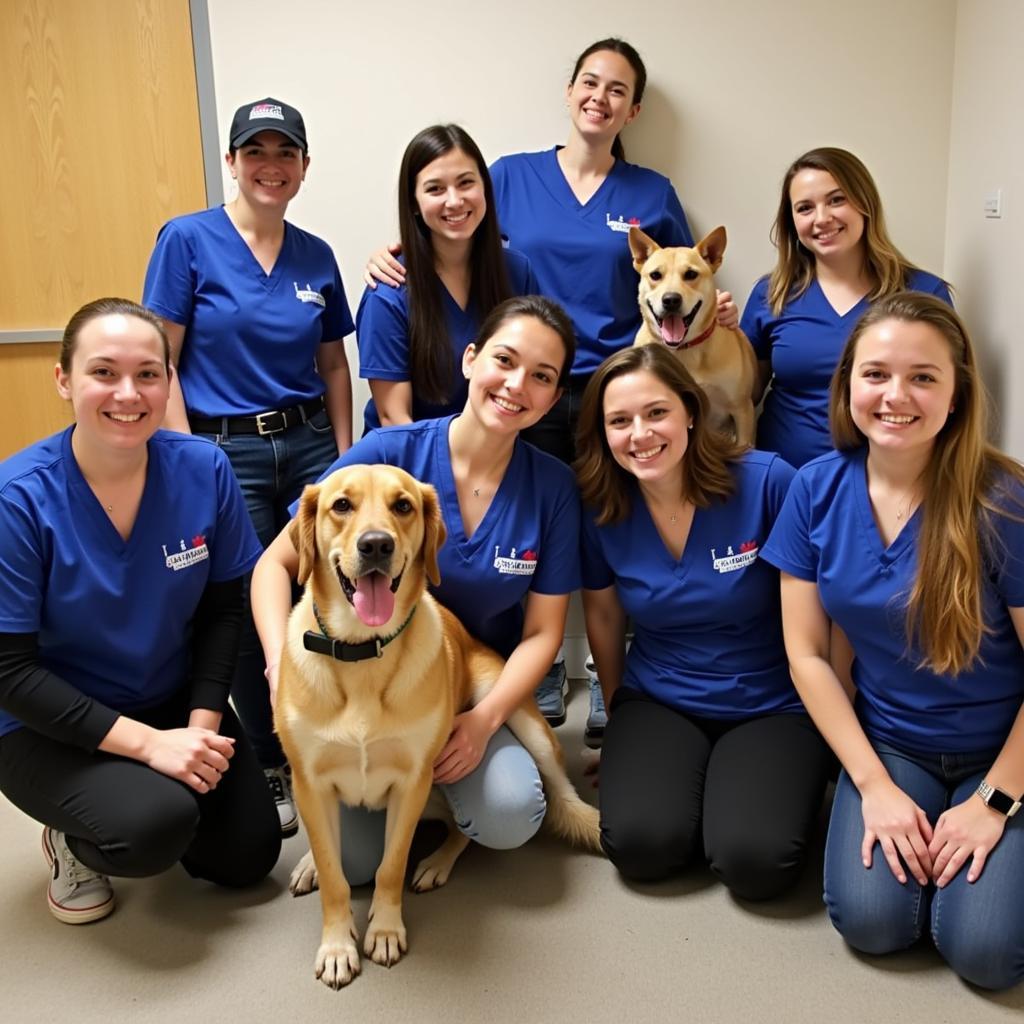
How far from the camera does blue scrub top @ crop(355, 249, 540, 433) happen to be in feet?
7.91

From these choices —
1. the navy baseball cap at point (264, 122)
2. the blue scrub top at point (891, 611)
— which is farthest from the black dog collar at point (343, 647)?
the navy baseball cap at point (264, 122)

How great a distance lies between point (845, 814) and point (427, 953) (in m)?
0.86

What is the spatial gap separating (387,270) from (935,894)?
6.27 ft

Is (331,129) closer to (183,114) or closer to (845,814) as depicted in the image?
(183,114)

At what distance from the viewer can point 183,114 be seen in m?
3.05

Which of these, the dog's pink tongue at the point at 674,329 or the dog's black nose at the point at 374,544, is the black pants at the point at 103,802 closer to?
the dog's black nose at the point at 374,544

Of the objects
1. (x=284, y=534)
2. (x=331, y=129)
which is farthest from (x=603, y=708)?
(x=331, y=129)

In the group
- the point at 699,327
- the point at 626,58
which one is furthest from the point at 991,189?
the point at 626,58

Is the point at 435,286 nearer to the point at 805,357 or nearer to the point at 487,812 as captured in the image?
the point at 805,357

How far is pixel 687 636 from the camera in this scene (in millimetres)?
2082

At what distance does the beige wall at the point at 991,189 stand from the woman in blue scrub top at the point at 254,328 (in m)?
1.89

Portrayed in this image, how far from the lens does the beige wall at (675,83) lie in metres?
2.89

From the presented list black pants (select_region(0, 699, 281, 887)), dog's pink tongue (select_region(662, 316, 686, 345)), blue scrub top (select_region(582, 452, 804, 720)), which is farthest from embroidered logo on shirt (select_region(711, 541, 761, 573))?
black pants (select_region(0, 699, 281, 887))

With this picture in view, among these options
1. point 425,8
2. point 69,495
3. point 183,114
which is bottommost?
point 69,495
